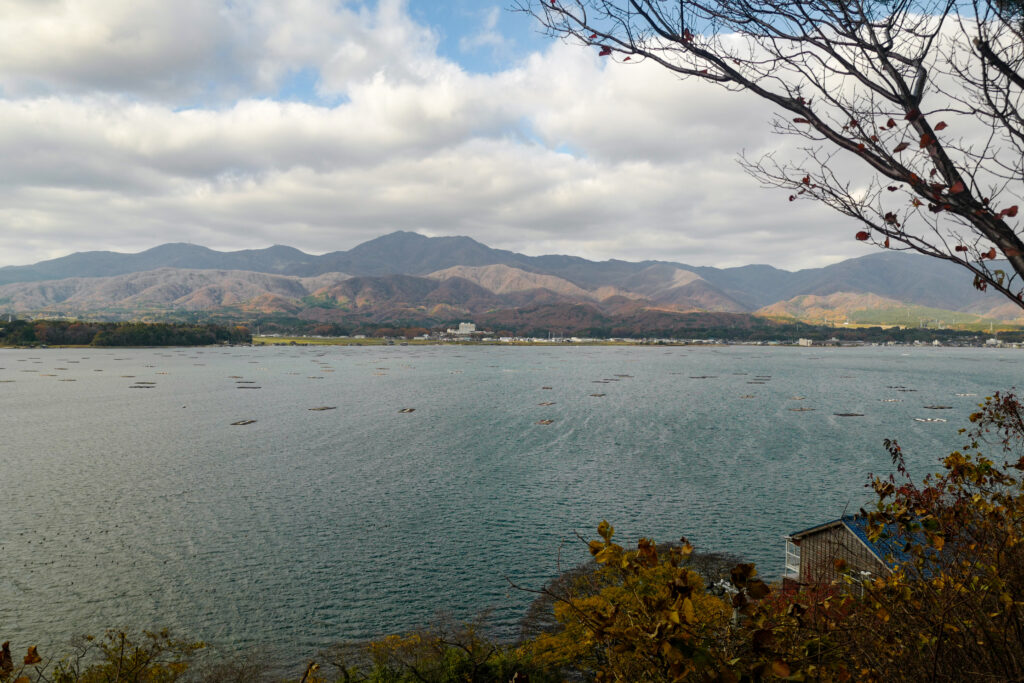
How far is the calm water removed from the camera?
21312 mm

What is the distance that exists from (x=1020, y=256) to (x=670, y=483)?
113ft

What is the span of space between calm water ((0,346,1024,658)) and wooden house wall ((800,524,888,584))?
13.3 feet

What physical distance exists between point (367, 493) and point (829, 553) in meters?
25.9

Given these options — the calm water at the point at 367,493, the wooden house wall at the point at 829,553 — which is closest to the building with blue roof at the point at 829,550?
the wooden house wall at the point at 829,553

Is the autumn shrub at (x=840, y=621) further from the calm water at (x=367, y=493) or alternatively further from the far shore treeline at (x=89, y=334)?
the far shore treeline at (x=89, y=334)

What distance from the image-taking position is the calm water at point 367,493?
69.9 ft

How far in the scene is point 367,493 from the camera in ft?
114

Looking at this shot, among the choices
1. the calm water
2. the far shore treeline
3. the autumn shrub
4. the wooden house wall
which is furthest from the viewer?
the far shore treeline

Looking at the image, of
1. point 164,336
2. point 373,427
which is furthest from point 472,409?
point 164,336

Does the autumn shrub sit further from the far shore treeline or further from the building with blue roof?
the far shore treeline

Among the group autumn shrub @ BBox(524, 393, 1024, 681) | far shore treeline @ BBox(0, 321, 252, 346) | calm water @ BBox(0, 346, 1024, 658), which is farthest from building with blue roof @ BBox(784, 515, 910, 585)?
far shore treeline @ BBox(0, 321, 252, 346)

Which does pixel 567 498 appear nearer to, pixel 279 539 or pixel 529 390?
pixel 279 539

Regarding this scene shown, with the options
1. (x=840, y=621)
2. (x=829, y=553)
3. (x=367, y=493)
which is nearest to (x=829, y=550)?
(x=829, y=553)

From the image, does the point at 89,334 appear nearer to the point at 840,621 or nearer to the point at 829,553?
the point at 829,553
